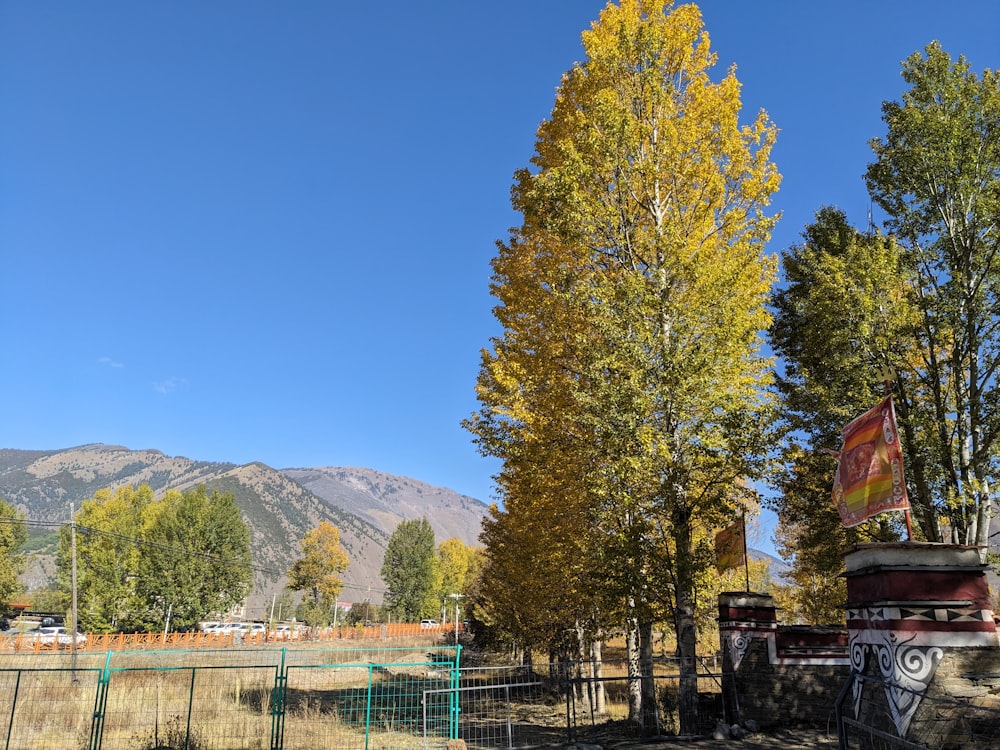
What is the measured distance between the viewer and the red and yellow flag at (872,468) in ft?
23.1

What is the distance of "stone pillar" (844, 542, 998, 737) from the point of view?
17.8 feet

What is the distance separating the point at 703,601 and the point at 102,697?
12152 mm

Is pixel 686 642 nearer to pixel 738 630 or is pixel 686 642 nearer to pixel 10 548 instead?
pixel 738 630

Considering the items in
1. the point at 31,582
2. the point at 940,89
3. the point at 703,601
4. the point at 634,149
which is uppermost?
the point at 940,89

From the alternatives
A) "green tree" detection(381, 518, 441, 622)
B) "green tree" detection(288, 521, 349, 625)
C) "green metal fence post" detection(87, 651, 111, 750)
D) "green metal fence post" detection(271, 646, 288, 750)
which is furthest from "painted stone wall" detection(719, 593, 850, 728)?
"green tree" detection(381, 518, 441, 622)

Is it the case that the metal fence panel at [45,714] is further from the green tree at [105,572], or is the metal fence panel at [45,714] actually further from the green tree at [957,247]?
the green tree at [105,572]

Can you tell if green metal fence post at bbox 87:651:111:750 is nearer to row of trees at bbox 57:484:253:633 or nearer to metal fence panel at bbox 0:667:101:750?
metal fence panel at bbox 0:667:101:750

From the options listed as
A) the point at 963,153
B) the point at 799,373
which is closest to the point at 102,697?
the point at 799,373

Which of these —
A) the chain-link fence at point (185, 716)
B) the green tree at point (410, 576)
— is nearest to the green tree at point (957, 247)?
the chain-link fence at point (185, 716)

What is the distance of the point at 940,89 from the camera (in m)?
13.7

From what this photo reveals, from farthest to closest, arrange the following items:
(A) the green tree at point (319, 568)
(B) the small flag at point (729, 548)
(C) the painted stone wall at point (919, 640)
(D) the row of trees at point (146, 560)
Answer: (A) the green tree at point (319, 568) < (D) the row of trees at point (146, 560) < (B) the small flag at point (729, 548) < (C) the painted stone wall at point (919, 640)

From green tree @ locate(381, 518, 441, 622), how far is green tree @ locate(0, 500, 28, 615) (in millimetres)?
41076

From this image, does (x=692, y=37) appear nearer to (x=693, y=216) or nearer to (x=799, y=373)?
(x=693, y=216)

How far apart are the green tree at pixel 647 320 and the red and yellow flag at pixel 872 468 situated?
6.57 feet
